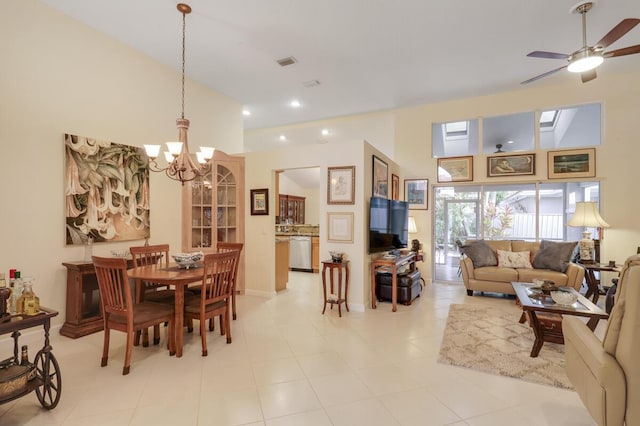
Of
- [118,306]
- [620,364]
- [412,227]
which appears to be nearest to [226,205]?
[118,306]

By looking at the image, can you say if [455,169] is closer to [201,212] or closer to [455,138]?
[455,138]

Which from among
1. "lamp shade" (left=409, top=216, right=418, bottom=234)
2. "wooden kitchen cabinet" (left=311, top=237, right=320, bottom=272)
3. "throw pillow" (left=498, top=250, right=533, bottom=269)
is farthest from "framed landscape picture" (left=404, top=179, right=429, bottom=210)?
"wooden kitchen cabinet" (left=311, top=237, right=320, bottom=272)

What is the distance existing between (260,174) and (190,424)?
3.76 meters

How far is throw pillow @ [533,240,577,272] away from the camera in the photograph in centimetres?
480

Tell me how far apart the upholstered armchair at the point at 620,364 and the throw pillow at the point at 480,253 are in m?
3.67

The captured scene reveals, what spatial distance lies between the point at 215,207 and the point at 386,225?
2795mm

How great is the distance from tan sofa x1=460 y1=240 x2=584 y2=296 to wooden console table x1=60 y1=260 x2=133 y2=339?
5.31 m

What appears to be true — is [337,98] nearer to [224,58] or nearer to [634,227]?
[224,58]

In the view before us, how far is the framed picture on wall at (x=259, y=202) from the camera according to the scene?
5.07 m

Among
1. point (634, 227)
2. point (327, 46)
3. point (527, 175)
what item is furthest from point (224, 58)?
point (634, 227)

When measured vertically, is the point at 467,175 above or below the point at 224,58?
below

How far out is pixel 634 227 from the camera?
193 inches

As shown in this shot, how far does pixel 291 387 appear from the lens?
2.38m

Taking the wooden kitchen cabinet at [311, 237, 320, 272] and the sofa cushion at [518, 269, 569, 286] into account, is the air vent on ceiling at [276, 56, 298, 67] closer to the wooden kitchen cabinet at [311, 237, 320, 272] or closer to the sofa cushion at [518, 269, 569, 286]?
the wooden kitchen cabinet at [311, 237, 320, 272]
